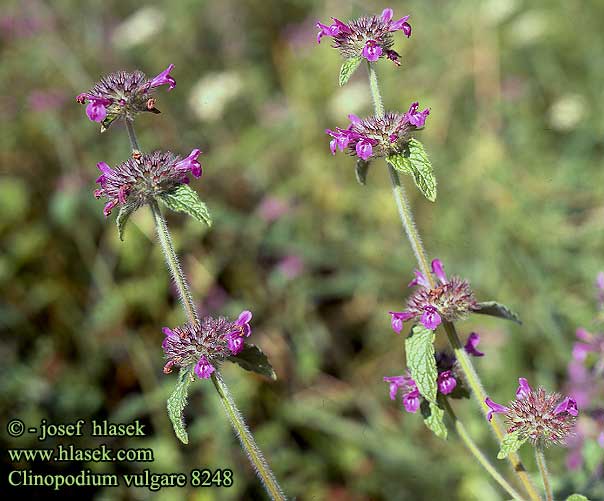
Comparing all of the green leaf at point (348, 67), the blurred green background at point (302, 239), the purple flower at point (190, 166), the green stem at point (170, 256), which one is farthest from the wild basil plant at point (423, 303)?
the blurred green background at point (302, 239)

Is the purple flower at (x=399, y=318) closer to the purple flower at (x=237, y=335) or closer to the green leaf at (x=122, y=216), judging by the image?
the purple flower at (x=237, y=335)

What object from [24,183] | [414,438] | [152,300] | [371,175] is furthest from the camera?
[371,175]

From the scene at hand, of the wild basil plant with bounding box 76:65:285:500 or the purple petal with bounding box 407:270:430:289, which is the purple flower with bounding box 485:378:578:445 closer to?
the purple petal with bounding box 407:270:430:289

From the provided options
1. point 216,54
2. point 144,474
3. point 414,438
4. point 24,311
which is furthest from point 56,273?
point 216,54

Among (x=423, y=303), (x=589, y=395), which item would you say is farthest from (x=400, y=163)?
Result: (x=589, y=395)

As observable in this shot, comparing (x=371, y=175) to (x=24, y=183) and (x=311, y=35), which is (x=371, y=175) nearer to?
(x=311, y=35)

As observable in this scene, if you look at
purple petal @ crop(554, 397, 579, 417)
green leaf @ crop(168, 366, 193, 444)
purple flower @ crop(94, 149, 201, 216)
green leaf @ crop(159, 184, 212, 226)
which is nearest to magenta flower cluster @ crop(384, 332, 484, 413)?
purple petal @ crop(554, 397, 579, 417)
